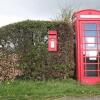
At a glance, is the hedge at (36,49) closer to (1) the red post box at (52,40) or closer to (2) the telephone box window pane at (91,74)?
(1) the red post box at (52,40)

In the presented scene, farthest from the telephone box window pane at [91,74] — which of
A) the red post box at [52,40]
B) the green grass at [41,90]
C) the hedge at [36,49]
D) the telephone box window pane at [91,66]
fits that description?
the red post box at [52,40]

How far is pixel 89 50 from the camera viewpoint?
1426cm

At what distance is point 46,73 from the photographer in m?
14.1

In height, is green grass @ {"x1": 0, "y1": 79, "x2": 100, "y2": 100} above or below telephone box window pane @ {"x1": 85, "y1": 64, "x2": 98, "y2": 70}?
below

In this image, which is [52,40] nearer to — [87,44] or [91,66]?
[87,44]

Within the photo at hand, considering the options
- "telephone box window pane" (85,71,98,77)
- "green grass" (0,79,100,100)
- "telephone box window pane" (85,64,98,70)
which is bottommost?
"green grass" (0,79,100,100)

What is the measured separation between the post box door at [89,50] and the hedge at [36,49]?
426 millimetres

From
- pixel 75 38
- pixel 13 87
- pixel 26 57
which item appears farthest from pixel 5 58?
pixel 75 38

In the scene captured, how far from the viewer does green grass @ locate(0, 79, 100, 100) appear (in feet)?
37.5

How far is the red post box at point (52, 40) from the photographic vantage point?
45.9ft

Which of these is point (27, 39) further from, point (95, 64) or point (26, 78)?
point (95, 64)

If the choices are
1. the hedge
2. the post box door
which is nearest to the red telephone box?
the post box door

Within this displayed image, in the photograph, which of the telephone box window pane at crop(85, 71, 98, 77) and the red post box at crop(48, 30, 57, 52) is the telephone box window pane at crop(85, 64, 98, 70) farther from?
the red post box at crop(48, 30, 57, 52)

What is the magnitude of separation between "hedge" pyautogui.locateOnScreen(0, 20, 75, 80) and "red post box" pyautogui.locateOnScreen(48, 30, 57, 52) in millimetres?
143
